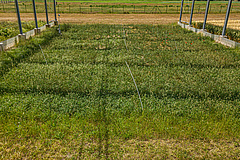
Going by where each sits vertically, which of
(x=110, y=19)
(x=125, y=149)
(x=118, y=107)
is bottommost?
(x=125, y=149)

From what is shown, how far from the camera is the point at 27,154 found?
3740 millimetres

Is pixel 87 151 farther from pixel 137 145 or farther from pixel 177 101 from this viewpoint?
pixel 177 101

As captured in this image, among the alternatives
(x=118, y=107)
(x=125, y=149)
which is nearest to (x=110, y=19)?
(x=118, y=107)

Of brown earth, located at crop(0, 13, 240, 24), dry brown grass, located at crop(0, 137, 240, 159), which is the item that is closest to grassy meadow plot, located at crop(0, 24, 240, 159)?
dry brown grass, located at crop(0, 137, 240, 159)

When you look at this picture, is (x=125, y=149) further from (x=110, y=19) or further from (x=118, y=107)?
(x=110, y=19)

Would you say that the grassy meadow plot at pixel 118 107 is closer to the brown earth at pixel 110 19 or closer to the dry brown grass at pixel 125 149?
the dry brown grass at pixel 125 149

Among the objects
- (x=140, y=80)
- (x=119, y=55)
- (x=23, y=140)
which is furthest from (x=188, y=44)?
(x=23, y=140)

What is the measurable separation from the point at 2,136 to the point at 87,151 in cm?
203

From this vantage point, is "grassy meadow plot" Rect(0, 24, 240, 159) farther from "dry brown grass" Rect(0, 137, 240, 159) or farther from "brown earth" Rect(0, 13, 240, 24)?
"brown earth" Rect(0, 13, 240, 24)

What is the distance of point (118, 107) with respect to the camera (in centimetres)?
530

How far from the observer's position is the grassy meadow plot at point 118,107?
3.95m

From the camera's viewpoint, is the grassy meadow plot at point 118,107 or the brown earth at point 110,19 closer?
the grassy meadow plot at point 118,107

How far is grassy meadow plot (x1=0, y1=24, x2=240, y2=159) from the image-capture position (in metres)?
3.95

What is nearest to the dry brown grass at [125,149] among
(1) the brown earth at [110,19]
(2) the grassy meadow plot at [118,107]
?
(2) the grassy meadow plot at [118,107]
